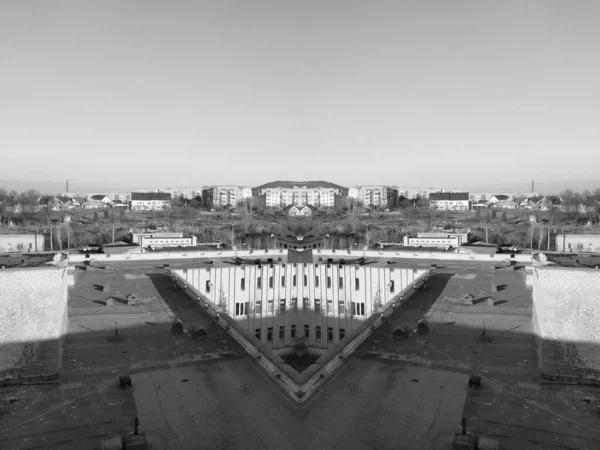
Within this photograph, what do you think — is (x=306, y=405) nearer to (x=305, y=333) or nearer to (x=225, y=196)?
(x=305, y=333)

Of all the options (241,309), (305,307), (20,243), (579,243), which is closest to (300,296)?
(305,307)

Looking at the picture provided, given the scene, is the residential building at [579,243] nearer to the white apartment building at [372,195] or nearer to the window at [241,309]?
the window at [241,309]

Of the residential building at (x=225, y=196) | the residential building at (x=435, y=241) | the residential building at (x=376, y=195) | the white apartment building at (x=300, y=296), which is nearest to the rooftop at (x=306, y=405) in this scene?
the white apartment building at (x=300, y=296)

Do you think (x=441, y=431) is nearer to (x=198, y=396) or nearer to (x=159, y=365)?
(x=198, y=396)

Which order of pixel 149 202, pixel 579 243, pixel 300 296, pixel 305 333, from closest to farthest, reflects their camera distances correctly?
pixel 305 333, pixel 300 296, pixel 579 243, pixel 149 202

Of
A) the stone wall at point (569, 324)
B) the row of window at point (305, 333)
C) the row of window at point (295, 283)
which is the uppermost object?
the stone wall at point (569, 324)

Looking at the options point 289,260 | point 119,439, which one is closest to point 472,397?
point 119,439
